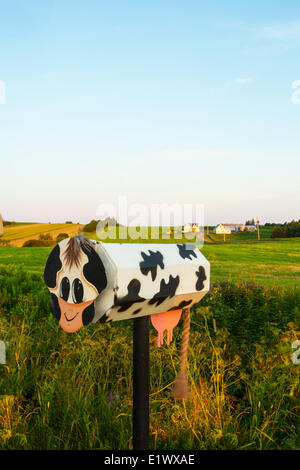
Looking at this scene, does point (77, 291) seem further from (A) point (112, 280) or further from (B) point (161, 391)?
(B) point (161, 391)

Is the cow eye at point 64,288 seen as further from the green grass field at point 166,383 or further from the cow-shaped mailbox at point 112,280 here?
the green grass field at point 166,383

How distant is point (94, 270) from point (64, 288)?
23 centimetres

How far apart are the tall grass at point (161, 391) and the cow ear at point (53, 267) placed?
1.07 meters

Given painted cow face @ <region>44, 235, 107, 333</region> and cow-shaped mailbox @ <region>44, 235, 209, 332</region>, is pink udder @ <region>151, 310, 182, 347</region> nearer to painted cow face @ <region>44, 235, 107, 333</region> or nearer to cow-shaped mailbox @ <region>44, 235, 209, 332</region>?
cow-shaped mailbox @ <region>44, 235, 209, 332</region>

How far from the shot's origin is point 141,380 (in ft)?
6.49

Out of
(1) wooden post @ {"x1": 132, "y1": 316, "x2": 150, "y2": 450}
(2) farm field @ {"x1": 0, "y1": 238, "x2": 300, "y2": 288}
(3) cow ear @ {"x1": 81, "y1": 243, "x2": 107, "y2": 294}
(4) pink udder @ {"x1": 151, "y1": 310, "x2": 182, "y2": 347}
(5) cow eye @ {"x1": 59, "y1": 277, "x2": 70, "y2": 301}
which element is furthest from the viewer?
(2) farm field @ {"x1": 0, "y1": 238, "x2": 300, "y2": 288}

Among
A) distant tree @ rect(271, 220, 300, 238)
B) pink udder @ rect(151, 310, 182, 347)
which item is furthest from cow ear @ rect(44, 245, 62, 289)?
distant tree @ rect(271, 220, 300, 238)

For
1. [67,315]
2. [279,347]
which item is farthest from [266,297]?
[67,315]

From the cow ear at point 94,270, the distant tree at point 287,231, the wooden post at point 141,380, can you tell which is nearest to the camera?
the cow ear at point 94,270

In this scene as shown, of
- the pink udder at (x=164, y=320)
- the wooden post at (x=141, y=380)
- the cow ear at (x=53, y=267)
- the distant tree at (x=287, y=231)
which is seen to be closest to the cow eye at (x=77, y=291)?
the cow ear at (x=53, y=267)

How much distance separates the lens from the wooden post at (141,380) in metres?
1.96

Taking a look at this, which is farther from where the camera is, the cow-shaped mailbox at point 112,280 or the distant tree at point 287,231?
the distant tree at point 287,231

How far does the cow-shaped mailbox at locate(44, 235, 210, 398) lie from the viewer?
159 centimetres
